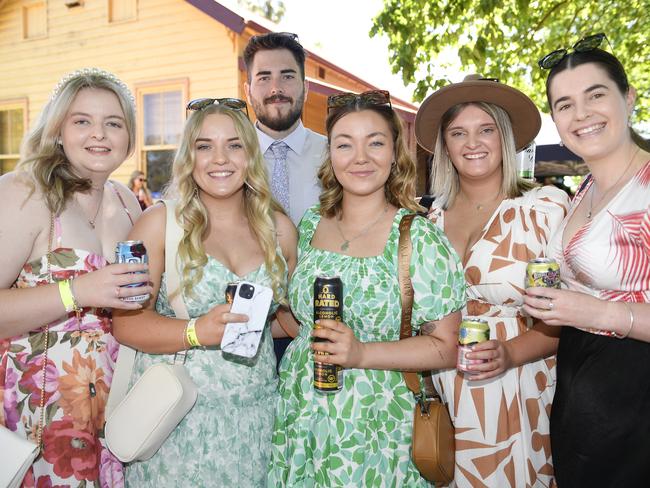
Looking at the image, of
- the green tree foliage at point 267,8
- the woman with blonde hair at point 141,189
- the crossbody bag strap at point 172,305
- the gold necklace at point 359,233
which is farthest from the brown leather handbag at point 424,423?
the green tree foliage at point 267,8

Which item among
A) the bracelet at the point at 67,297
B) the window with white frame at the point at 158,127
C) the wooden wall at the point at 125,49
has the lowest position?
the bracelet at the point at 67,297

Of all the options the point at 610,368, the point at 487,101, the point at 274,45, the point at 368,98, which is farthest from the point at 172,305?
the point at 274,45

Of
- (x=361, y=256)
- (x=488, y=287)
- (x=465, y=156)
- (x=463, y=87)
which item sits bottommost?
(x=488, y=287)

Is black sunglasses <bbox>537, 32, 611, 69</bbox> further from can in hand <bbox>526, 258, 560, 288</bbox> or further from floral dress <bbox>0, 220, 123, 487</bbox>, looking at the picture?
floral dress <bbox>0, 220, 123, 487</bbox>

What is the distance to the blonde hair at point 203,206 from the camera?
244 cm

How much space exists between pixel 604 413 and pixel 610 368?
0.18 metres

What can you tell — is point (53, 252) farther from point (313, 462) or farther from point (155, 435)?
point (313, 462)

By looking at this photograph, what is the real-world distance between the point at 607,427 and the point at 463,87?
1.76m

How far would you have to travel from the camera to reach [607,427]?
2111 millimetres

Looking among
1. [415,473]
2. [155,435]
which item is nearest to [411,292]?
[415,473]

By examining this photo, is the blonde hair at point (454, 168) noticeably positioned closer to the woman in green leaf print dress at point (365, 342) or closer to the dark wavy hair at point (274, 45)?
the woman in green leaf print dress at point (365, 342)

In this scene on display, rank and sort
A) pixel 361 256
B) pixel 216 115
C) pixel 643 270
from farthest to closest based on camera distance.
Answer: pixel 216 115 < pixel 361 256 < pixel 643 270

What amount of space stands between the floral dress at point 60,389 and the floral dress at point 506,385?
1667 mm

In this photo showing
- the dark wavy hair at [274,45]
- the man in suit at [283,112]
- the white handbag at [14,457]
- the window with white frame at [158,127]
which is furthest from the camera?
the window with white frame at [158,127]
